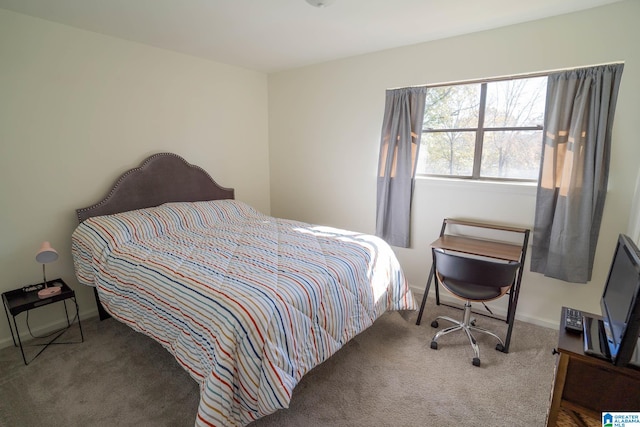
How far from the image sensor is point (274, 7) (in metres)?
2.15

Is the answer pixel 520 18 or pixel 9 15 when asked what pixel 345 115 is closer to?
pixel 520 18

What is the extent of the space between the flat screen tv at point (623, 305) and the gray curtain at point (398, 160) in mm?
1792

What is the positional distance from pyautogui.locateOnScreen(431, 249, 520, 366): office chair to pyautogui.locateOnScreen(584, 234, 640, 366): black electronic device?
0.62m

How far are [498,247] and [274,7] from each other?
2.50 metres

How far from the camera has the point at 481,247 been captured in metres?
2.59

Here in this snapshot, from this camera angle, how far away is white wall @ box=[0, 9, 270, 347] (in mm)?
2307

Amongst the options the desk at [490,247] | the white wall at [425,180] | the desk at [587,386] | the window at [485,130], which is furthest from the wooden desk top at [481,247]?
the desk at [587,386]

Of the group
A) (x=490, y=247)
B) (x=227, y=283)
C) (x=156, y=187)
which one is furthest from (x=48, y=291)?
(x=490, y=247)

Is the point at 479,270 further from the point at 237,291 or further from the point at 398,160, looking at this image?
the point at 237,291

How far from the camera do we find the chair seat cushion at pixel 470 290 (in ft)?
7.26

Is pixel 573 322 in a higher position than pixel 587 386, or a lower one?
higher

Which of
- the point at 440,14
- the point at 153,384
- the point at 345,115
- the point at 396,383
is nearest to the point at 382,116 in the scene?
the point at 345,115

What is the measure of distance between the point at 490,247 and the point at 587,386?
147 cm

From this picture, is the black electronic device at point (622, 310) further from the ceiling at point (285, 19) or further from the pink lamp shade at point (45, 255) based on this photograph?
the pink lamp shade at point (45, 255)
